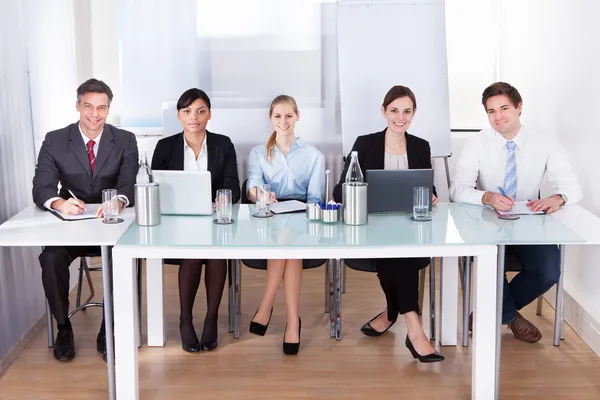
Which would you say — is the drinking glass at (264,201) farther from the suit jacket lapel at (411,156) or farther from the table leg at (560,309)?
the table leg at (560,309)

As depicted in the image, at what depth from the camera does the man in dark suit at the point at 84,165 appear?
11.7 feet

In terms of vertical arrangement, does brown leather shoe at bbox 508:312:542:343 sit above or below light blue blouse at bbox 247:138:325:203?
below

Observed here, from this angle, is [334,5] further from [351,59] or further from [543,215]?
[543,215]

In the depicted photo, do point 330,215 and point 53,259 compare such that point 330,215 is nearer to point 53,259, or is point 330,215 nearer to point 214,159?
point 214,159

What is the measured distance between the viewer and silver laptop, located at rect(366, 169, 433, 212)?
327 cm

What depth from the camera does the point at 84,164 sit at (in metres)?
3.72

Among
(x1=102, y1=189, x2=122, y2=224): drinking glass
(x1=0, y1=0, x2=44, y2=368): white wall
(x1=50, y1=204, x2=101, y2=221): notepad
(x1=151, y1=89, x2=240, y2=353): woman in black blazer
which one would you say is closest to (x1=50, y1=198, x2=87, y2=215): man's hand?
(x1=50, y1=204, x2=101, y2=221): notepad

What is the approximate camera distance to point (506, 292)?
11.9 ft

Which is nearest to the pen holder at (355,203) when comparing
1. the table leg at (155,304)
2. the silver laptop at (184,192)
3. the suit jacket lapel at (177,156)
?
the silver laptop at (184,192)

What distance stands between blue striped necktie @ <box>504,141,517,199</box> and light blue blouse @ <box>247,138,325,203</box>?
89 centimetres

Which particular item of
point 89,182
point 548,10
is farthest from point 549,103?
point 89,182

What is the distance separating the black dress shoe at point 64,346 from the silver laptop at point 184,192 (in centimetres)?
80

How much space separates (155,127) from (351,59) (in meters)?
Answer: 1.40

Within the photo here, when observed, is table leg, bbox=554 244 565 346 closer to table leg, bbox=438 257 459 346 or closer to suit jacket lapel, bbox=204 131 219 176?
table leg, bbox=438 257 459 346
